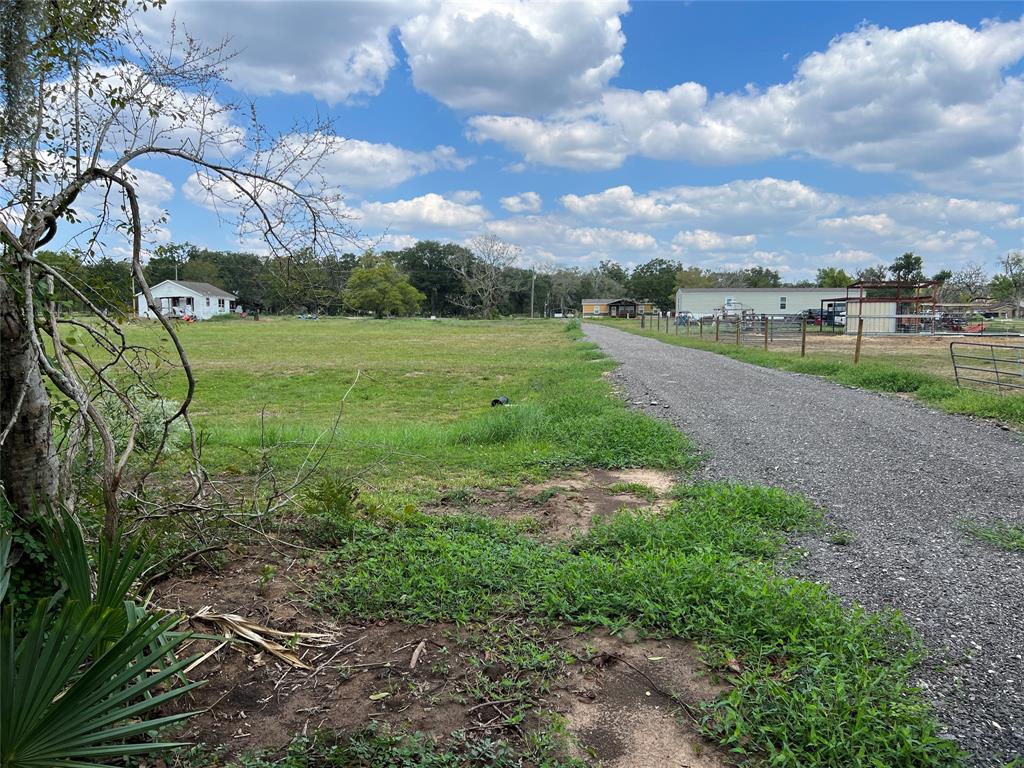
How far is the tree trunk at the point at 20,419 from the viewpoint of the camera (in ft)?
10.8

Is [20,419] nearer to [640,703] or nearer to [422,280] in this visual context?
[640,703]

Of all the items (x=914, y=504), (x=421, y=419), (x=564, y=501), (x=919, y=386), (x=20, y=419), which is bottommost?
(x=421, y=419)

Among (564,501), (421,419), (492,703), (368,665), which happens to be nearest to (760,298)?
(421,419)

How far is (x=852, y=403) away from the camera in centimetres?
1177

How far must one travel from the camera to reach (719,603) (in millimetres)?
3688

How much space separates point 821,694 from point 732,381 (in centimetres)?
1308

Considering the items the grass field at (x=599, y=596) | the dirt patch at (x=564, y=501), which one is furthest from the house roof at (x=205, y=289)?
the dirt patch at (x=564, y=501)

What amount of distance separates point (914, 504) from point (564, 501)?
9.75 feet

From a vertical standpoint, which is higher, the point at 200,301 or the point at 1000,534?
the point at 200,301

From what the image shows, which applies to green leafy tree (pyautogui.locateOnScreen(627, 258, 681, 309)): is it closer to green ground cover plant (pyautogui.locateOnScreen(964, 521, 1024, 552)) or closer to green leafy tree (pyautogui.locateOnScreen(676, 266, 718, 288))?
green leafy tree (pyautogui.locateOnScreen(676, 266, 718, 288))

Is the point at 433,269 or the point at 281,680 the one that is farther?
the point at 433,269

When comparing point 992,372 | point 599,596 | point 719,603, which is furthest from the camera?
point 992,372

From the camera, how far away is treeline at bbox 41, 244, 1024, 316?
4.34 metres

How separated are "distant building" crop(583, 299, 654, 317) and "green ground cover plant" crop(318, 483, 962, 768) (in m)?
97.5
